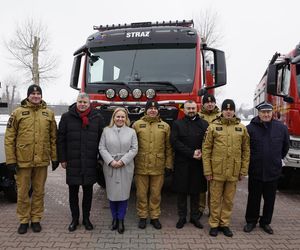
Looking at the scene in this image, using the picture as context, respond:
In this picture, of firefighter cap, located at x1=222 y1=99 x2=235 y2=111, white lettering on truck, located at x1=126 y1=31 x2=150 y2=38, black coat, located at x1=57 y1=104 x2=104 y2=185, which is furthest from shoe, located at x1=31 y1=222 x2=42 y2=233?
white lettering on truck, located at x1=126 y1=31 x2=150 y2=38

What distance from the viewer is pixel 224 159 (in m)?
4.50

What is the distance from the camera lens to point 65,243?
426 centimetres

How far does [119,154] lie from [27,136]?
1211 mm

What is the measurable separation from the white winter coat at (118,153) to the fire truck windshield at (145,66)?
131cm

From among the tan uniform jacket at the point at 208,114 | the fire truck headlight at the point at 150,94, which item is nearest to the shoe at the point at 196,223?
the tan uniform jacket at the point at 208,114

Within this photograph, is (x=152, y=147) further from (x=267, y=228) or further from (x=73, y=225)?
(x=267, y=228)

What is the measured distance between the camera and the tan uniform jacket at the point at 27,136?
14.7 ft

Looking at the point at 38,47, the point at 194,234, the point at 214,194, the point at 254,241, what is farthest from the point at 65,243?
the point at 38,47

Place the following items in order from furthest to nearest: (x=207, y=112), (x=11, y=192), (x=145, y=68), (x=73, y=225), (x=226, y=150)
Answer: (x=11, y=192)
(x=145, y=68)
(x=207, y=112)
(x=73, y=225)
(x=226, y=150)

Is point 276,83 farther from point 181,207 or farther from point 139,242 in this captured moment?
point 139,242

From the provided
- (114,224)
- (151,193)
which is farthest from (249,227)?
(114,224)

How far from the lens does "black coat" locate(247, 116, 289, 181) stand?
15.3 feet

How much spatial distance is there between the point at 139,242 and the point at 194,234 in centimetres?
78

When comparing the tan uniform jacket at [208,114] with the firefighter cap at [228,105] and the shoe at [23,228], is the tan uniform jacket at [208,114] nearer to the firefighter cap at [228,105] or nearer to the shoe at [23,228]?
the firefighter cap at [228,105]
